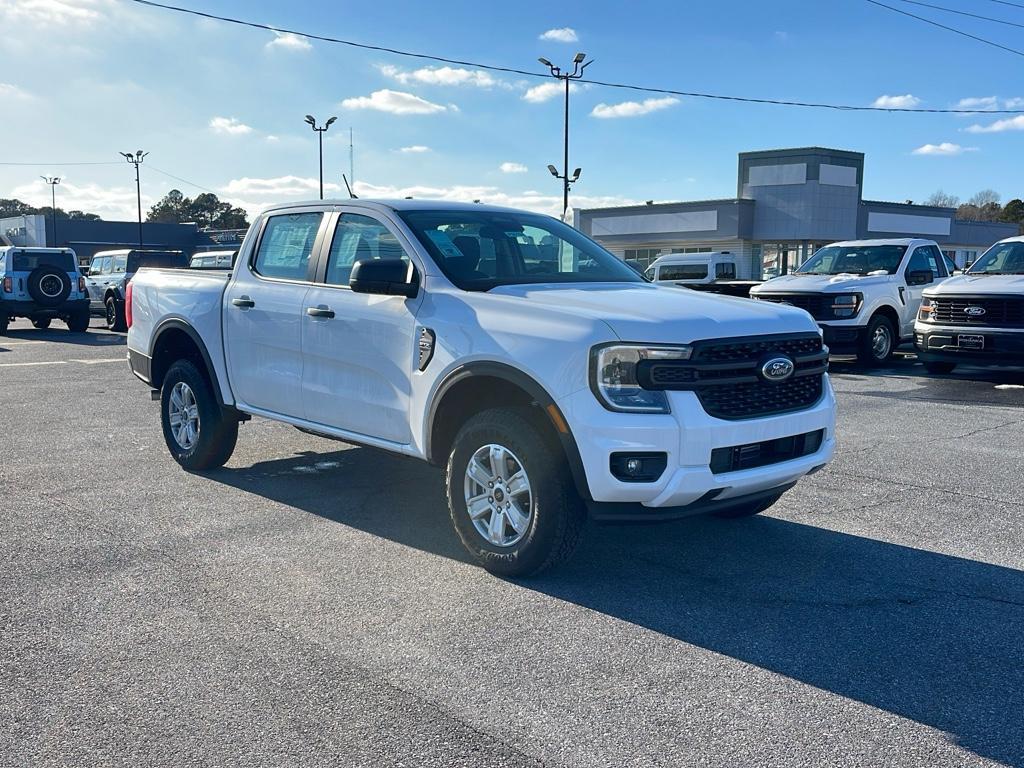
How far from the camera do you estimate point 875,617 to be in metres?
4.22

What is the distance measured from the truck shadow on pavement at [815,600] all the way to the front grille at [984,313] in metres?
7.33

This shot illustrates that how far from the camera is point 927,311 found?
12.9 m

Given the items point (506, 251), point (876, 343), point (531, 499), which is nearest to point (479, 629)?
point (531, 499)

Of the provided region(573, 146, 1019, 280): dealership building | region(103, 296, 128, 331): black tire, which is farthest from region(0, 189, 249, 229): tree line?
region(103, 296, 128, 331): black tire

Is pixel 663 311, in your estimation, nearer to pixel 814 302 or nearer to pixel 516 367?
pixel 516 367

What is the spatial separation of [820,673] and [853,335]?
1136cm

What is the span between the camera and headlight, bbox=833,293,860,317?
14148 mm

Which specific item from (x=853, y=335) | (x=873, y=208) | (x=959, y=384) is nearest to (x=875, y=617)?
(x=959, y=384)

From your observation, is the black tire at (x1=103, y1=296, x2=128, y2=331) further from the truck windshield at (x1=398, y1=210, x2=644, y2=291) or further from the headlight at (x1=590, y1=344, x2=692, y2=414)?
the headlight at (x1=590, y1=344, x2=692, y2=414)

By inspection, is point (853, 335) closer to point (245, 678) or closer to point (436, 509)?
point (436, 509)

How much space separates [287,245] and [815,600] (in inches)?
154

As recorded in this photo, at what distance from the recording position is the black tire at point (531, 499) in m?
4.44

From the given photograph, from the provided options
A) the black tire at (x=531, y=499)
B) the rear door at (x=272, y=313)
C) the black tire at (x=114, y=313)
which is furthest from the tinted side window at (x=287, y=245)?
the black tire at (x=114, y=313)

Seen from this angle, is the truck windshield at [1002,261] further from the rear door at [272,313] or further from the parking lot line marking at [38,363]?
the parking lot line marking at [38,363]
